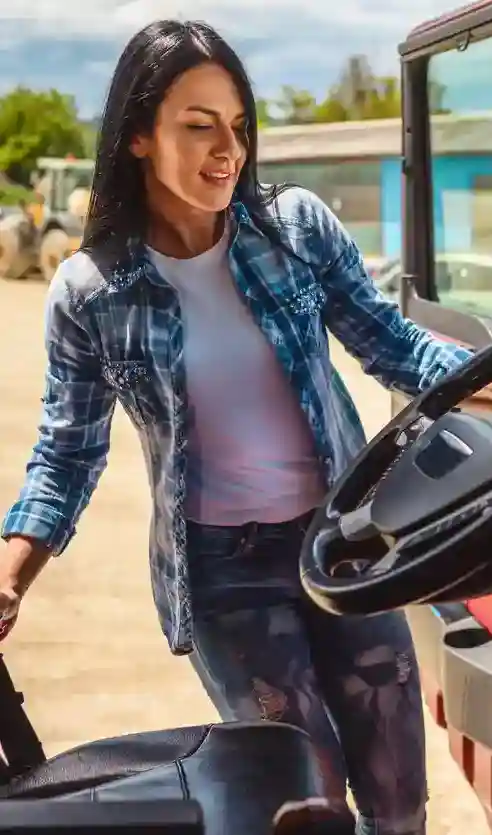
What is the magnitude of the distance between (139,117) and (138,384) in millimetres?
288

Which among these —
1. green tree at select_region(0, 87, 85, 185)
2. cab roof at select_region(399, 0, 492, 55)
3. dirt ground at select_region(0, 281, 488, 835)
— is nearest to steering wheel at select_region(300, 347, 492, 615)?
dirt ground at select_region(0, 281, 488, 835)

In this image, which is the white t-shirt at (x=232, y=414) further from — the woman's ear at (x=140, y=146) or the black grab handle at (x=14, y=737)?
the black grab handle at (x=14, y=737)

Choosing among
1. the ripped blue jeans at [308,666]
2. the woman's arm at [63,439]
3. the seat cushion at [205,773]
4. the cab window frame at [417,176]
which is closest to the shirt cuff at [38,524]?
the woman's arm at [63,439]

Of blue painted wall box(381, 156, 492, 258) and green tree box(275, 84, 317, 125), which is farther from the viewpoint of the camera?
green tree box(275, 84, 317, 125)

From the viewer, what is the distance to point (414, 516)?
964mm

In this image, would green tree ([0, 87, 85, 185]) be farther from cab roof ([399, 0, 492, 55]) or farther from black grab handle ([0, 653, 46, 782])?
black grab handle ([0, 653, 46, 782])

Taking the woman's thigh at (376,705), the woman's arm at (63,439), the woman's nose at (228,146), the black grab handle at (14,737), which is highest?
the woman's nose at (228,146)

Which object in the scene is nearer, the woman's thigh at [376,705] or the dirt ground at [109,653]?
the woman's thigh at [376,705]

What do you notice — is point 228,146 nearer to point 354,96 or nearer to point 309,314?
point 309,314

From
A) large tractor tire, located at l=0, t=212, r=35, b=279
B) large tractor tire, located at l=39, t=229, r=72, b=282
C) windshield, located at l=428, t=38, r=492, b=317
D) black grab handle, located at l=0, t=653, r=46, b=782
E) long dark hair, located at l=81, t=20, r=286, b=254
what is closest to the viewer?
black grab handle, located at l=0, t=653, r=46, b=782

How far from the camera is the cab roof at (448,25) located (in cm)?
211

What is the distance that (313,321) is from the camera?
134 cm

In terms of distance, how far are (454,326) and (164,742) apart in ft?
A: 4.41

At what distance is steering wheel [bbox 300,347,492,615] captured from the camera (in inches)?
33.4
